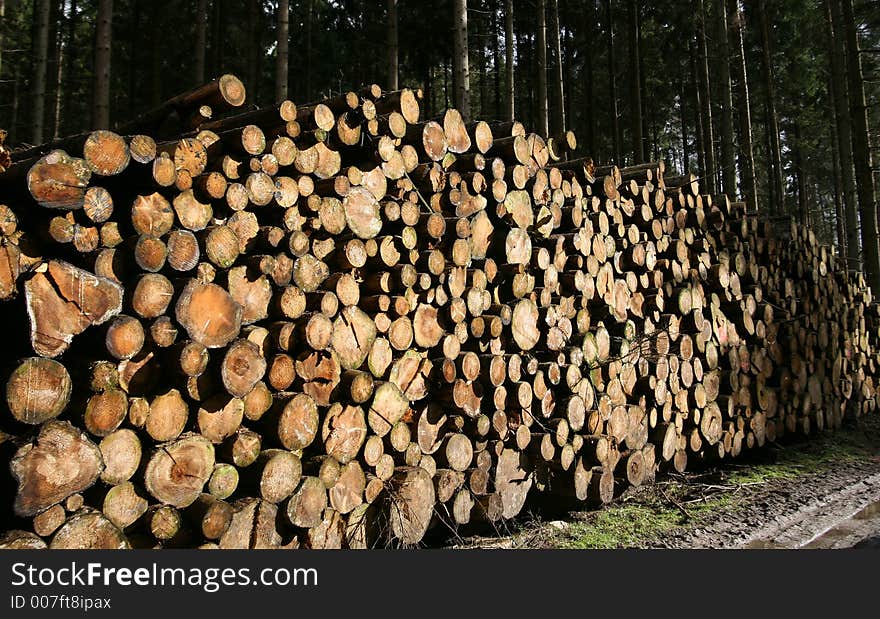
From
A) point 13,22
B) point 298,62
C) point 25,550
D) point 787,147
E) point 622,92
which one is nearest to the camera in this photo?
point 25,550

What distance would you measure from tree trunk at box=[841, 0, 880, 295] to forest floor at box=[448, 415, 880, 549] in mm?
6279

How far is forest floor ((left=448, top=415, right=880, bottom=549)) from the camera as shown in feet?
14.0

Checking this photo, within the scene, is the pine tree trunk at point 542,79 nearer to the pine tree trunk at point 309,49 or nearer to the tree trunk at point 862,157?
the tree trunk at point 862,157

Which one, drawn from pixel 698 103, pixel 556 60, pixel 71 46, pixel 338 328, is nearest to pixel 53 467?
pixel 338 328

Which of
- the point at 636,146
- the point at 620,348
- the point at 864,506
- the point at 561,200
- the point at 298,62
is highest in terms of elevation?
the point at 298,62

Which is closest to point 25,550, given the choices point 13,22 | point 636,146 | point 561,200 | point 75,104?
point 561,200

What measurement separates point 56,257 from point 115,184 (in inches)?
17.7

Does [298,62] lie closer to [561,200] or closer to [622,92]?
[622,92]

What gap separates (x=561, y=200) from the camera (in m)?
5.09

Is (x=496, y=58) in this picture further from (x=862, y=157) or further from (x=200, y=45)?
(x=862, y=157)

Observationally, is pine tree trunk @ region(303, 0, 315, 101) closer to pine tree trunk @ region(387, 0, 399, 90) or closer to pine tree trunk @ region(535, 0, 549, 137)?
pine tree trunk @ region(387, 0, 399, 90)

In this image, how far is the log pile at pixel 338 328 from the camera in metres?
2.59

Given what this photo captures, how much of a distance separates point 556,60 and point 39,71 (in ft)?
29.3

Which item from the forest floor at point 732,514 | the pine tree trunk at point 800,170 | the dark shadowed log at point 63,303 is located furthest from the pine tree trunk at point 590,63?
the dark shadowed log at point 63,303
